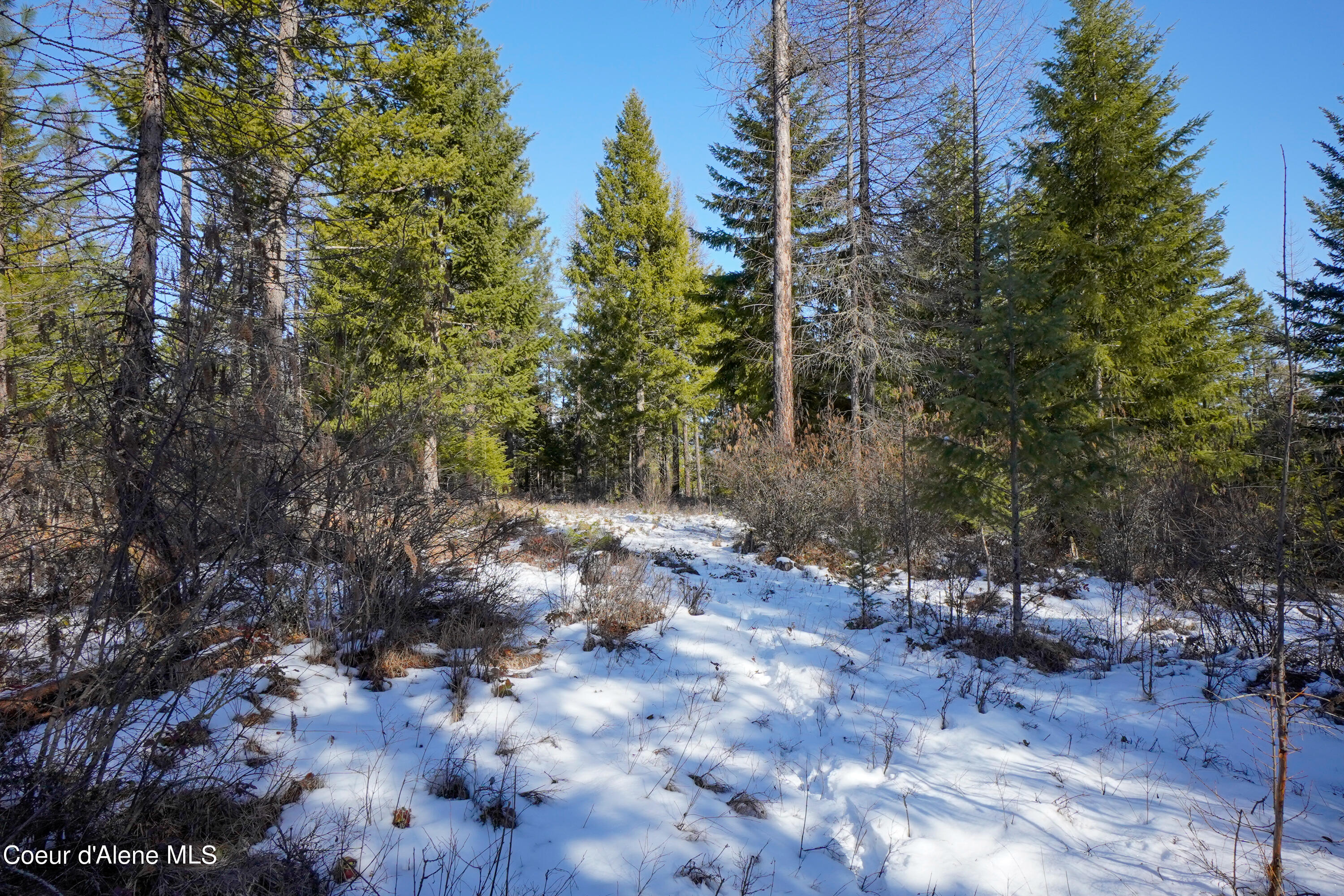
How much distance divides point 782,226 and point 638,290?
30.7 ft

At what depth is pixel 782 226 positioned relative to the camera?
37.0 ft

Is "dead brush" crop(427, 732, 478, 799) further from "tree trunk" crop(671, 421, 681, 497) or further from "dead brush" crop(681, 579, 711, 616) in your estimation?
"tree trunk" crop(671, 421, 681, 497)

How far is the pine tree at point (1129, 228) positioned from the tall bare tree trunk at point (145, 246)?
13.4 metres

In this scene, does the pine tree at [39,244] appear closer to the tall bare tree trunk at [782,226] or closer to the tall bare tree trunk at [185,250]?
the tall bare tree trunk at [185,250]

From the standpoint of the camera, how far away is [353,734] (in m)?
3.30

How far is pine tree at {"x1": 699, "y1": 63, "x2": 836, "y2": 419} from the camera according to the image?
14.6 meters

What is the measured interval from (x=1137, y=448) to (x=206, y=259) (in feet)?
41.2

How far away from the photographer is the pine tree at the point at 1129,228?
12.2m

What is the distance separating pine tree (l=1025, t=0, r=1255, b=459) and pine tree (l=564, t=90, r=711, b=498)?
1006 cm

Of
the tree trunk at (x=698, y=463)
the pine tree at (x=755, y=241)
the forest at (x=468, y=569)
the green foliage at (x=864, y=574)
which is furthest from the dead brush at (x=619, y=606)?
the tree trunk at (x=698, y=463)

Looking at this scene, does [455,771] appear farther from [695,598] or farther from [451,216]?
[451,216]

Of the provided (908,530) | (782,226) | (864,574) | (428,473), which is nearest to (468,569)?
(428,473)

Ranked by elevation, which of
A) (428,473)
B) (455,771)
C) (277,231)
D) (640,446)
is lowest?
(455,771)

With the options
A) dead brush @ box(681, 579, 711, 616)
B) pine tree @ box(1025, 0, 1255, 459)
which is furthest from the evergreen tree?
dead brush @ box(681, 579, 711, 616)
